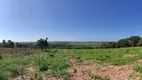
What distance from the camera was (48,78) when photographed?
24.1ft

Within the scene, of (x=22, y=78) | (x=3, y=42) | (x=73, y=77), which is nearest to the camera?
(x=22, y=78)

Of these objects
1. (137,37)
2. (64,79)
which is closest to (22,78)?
(64,79)

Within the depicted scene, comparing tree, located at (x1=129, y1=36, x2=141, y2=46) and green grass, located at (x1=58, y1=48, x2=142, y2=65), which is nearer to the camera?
green grass, located at (x1=58, y1=48, x2=142, y2=65)

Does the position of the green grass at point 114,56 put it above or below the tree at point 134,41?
below

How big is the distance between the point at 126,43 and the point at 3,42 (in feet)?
129

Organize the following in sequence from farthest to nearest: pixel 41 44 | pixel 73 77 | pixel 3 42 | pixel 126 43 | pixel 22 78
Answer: pixel 3 42, pixel 126 43, pixel 41 44, pixel 73 77, pixel 22 78

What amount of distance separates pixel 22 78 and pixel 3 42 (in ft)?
165

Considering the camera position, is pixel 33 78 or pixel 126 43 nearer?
pixel 33 78

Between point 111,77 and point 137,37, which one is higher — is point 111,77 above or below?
below

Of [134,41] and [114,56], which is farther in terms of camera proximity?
[134,41]

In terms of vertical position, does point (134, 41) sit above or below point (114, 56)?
above

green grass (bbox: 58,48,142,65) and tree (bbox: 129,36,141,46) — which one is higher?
tree (bbox: 129,36,141,46)

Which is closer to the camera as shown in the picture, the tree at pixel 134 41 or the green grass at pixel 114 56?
the green grass at pixel 114 56

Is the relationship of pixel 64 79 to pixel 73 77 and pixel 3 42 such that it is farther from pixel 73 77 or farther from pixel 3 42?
pixel 3 42
